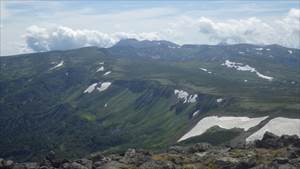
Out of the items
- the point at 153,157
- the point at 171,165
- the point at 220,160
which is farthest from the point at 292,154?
the point at 153,157

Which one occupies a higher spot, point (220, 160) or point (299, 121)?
point (220, 160)

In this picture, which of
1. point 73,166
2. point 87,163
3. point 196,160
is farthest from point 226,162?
point 73,166

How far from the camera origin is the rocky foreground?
8231cm

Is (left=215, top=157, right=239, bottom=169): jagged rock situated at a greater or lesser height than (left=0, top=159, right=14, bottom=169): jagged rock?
lesser

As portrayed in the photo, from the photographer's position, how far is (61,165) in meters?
87.2

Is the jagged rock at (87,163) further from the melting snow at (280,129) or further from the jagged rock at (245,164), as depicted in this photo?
the melting snow at (280,129)

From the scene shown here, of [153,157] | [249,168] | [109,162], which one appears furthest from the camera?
[153,157]

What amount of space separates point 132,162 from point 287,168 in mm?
28791

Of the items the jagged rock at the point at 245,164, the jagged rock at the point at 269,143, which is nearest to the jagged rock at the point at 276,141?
the jagged rock at the point at 269,143

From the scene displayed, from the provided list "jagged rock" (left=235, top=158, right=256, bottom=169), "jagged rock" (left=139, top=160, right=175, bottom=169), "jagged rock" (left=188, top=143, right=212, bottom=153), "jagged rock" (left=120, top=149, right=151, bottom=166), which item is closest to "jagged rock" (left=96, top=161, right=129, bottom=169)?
"jagged rock" (left=120, top=149, right=151, bottom=166)

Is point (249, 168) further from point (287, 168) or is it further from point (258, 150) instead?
point (258, 150)

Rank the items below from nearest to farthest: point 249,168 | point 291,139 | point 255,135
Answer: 1. point 249,168
2. point 291,139
3. point 255,135

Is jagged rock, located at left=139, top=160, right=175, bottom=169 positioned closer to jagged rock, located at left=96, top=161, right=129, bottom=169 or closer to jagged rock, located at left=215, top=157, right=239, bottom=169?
jagged rock, located at left=96, top=161, right=129, bottom=169

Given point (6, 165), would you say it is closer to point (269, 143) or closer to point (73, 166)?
point (73, 166)
